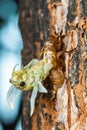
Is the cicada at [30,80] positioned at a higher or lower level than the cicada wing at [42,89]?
higher

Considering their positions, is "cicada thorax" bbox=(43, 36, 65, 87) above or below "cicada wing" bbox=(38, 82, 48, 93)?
above

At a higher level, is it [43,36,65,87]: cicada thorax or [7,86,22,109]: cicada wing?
[43,36,65,87]: cicada thorax

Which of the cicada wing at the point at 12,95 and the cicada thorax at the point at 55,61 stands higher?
the cicada thorax at the point at 55,61

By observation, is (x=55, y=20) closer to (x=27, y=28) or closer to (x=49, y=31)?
(x=49, y=31)

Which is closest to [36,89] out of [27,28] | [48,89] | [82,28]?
[48,89]
